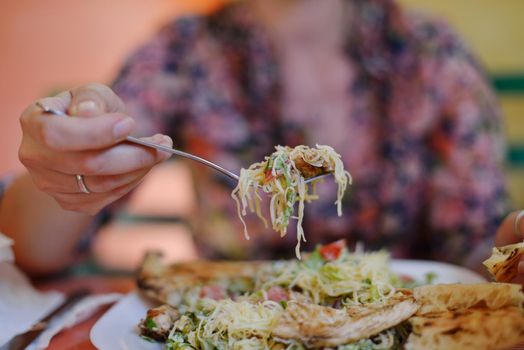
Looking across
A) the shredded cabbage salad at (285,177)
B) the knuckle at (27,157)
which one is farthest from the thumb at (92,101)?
the shredded cabbage salad at (285,177)

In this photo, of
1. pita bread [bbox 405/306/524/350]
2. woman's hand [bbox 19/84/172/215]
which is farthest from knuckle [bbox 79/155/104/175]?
pita bread [bbox 405/306/524/350]

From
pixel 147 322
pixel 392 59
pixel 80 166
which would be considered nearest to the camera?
pixel 80 166

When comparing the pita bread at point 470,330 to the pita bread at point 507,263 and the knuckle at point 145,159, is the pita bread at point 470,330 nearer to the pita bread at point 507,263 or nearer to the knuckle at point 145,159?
the pita bread at point 507,263

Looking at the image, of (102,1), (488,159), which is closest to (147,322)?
(488,159)

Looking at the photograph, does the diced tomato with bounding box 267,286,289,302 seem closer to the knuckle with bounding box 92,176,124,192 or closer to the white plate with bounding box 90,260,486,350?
the white plate with bounding box 90,260,486,350

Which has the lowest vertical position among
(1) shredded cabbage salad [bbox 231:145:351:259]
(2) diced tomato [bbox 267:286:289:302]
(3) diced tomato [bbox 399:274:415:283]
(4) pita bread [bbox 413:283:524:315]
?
(3) diced tomato [bbox 399:274:415:283]

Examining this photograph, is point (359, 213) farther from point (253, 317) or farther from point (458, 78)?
point (253, 317)

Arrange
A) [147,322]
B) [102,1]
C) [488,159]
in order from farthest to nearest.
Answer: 1. [102,1]
2. [488,159]
3. [147,322]
